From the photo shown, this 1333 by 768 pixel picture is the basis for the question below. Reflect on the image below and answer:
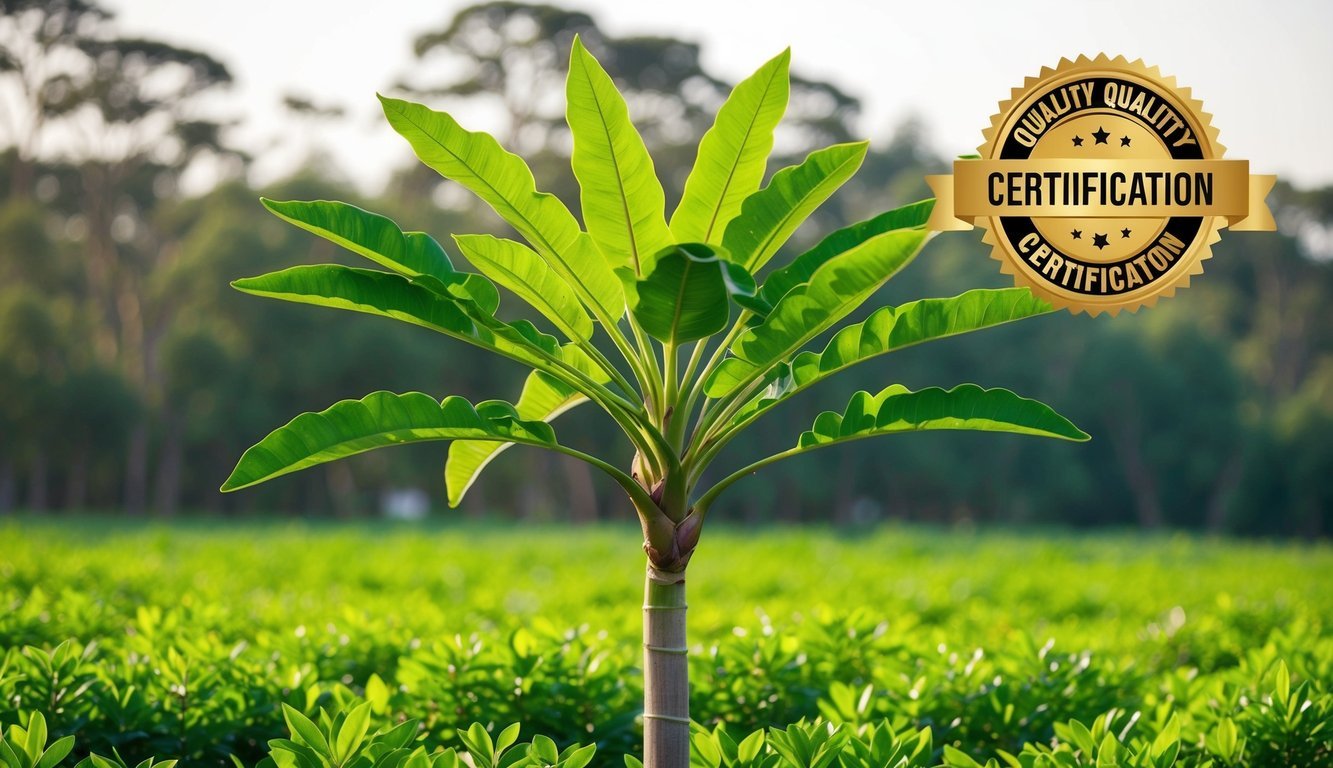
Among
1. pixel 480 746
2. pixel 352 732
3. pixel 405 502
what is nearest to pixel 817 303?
pixel 480 746

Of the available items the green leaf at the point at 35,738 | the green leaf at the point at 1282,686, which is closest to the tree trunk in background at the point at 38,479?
the green leaf at the point at 35,738

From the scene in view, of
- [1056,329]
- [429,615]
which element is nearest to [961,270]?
[1056,329]

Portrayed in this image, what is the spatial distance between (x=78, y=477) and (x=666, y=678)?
22836 millimetres

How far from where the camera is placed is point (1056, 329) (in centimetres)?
3166

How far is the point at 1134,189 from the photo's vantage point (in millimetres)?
2631

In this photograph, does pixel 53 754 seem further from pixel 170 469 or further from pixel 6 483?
pixel 170 469

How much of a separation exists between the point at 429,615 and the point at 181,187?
23635mm

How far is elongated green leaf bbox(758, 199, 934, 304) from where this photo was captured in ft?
6.97

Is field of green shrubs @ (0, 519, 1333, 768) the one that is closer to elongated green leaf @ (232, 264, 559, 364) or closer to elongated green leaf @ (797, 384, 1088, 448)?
elongated green leaf @ (797, 384, 1088, 448)

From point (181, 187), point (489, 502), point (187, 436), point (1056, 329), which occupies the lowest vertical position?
point (489, 502)

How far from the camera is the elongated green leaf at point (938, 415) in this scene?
195 centimetres

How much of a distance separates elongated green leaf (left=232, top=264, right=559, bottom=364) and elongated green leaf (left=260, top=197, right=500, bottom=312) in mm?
34

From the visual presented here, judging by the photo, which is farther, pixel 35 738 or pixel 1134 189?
pixel 1134 189

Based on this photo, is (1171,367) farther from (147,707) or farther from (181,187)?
(147,707)
